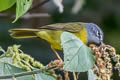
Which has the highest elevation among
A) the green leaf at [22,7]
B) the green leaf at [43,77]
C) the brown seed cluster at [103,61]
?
the green leaf at [22,7]

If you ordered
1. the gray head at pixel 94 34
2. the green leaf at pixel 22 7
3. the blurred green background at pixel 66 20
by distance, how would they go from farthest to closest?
the blurred green background at pixel 66 20 < the gray head at pixel 94 34 < the green leaf at pixel 22 7

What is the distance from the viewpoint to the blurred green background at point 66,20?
4.88m

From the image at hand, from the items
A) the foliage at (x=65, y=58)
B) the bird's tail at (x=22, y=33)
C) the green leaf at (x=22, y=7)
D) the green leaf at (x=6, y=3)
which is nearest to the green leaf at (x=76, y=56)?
the foliage at (x=65, y=58)

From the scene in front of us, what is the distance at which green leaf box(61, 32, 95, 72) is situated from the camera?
1801 millimetres

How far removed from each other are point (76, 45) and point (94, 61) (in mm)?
98

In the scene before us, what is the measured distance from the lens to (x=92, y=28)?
10.00ft

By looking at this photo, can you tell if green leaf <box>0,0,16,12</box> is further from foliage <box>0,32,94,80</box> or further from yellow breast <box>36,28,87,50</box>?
yellow breast <box>36,28,87,50</box>

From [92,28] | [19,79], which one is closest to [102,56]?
[19,79]

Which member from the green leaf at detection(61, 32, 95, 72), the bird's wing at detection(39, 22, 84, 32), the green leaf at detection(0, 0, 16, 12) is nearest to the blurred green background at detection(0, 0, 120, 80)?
the bird's wing at detection(39, 22, 84, 32)

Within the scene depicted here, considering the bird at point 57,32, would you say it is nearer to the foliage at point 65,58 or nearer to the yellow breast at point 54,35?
the yellow breast at point 54,35

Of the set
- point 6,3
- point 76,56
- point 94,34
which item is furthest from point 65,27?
point 76,56

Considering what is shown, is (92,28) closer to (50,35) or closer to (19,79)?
(50,35)

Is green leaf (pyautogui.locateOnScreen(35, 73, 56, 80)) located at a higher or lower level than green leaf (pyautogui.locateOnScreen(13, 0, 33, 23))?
lower

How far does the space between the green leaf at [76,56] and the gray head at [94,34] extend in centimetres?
85
